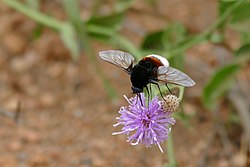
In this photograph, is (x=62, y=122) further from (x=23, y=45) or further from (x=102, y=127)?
(x=23, y=45)

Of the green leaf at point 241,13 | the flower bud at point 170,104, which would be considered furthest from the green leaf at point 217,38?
the flower bud at point 170,104

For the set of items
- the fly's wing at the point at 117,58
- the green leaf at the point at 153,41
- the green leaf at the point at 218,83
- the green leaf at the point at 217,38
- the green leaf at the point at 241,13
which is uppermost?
the green leaf at the point at 153,41

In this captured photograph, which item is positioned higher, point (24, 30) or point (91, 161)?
point (24, 30)

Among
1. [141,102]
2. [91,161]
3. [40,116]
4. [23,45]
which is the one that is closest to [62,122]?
[40,116]

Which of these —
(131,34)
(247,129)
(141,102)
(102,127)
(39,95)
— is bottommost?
(141,102)

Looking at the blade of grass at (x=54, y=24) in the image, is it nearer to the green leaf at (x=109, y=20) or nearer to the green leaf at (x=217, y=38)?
the green leaf at (x=109, y=20)

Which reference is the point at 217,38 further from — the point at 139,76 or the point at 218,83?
the point at 139,76
